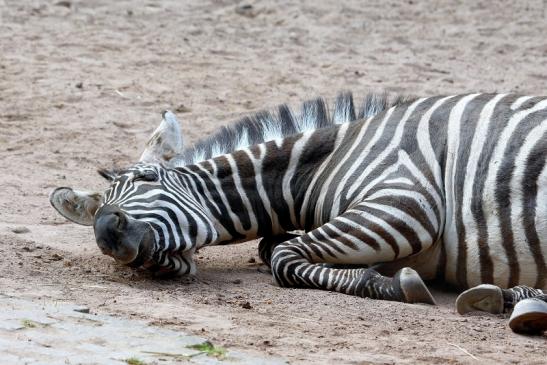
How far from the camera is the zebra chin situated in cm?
712

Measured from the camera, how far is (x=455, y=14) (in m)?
15.8

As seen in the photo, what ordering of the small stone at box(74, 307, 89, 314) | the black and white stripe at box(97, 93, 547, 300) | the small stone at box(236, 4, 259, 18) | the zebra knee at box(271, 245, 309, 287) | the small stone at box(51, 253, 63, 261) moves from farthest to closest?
the small stone at box(236, 4, 259, 18) → the small stone at box(51, 253, 63, 261) → the zebra knee at box(271, 245, 309, 287) → the black and white stripe at box(97, 93, 547, 300) → the small stone at box(74, 307, 89, 314)

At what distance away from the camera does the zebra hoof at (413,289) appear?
22.9ft

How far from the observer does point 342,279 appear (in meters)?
7.28

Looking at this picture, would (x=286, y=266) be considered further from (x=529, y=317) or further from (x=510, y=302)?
(x=529, y=317)

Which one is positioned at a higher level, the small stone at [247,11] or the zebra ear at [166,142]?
the zebra ear at [166,142]

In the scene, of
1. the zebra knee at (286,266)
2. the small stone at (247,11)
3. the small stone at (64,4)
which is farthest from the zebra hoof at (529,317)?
the small stone at (64,4)

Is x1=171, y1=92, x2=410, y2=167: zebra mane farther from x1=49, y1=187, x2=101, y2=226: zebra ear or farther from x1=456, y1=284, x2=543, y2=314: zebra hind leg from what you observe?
x1=456, y1=284, x2=543, y2=314: zebra hind leg

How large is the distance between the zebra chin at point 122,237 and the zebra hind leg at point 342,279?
83 cm

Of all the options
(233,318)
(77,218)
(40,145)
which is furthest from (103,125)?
(233,318)

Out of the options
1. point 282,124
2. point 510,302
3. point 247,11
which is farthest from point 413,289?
point 247,11

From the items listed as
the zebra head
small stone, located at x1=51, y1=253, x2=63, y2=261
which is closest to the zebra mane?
the zebra head

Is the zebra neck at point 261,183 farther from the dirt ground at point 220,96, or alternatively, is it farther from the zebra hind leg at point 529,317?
the zebra hind leg at point 529,317

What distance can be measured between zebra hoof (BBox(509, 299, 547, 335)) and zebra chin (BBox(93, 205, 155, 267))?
2.27m
